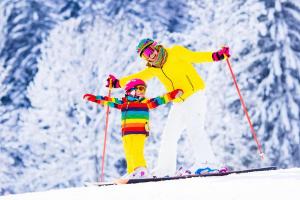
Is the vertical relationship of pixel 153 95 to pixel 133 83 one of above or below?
above

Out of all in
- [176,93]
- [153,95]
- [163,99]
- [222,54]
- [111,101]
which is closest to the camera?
[176,93]

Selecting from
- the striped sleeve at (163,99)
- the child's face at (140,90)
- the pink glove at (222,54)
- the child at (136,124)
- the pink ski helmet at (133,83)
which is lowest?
the child at (136,124)

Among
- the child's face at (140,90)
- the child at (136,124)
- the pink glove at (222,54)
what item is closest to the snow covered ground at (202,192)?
the child at (136,124)

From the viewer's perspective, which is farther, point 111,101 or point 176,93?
point 111,101

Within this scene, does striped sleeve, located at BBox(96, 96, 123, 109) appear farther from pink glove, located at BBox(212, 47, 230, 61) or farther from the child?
pink glove, located at BBox(212, 47, 230, 61)

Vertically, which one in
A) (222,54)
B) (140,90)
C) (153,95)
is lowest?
(140,90)

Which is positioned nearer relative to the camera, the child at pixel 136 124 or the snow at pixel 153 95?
the child at pixel 136 124

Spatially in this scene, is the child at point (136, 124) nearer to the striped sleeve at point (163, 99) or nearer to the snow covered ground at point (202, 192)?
the striped sleeve at point (163, 99)

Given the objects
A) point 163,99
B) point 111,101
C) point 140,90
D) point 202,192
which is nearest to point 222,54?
point 163,99

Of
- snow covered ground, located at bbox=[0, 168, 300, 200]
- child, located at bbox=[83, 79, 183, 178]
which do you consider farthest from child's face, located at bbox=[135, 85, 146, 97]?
snow covered ground, located at bbox=[0, 168, 300, 200]

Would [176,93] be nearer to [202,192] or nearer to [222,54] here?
[222,54]

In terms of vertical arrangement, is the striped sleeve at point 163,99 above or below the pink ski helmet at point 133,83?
below

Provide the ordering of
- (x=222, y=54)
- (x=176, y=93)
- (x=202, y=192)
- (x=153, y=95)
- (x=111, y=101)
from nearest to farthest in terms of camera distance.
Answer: (x=202, y=192) < (x=176, y=93) < (x=222, y=54) < (x=111, y=101) < (x=153, y=95)

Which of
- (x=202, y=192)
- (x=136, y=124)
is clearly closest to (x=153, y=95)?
(x=136, y=124)
